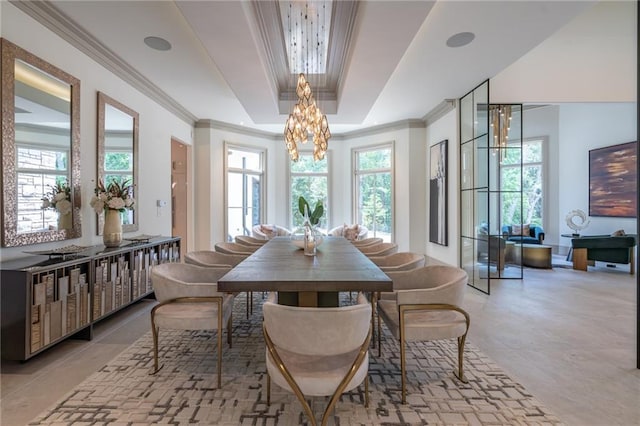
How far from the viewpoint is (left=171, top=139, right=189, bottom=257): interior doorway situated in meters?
6.50

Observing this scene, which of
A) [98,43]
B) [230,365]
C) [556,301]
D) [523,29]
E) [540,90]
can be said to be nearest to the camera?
[230,365]

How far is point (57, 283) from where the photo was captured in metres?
2.48

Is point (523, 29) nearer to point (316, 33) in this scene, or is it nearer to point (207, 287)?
point (316, 33)

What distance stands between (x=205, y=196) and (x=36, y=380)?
15.7 ft

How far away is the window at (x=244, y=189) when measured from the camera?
23.9 ft

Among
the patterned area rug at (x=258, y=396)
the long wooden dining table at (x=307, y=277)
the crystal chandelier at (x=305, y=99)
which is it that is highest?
the crystal chandelier at (x=305, y=99)

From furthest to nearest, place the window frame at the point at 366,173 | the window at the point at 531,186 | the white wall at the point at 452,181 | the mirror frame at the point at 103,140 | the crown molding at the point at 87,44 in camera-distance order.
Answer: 1. the window at the point at 531,186
2. the window frame at the point at 366,173
3. the white wall at the point at 452,181
4. the mirror frame at the point at 103,140
5. the crown molding at the point at 87,44

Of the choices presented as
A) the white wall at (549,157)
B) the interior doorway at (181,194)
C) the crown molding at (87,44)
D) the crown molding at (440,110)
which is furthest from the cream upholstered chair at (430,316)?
the white wall at (549,157)

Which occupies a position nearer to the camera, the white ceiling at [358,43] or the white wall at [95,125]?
A: the white wall at [95,125]

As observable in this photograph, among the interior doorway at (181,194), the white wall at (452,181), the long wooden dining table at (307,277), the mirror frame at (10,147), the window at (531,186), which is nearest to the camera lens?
the long wooden dining table at (307,277)

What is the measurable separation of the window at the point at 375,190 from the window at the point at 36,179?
5994 mm

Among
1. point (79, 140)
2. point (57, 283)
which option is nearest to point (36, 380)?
point (57, 283)

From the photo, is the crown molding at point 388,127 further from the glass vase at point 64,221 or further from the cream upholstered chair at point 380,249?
the glass vase at point 64,221

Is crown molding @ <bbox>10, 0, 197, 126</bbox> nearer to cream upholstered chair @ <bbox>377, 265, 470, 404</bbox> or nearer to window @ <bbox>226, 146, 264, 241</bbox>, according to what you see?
window @ <bbox>226, 146, 264, 241</bbox>
